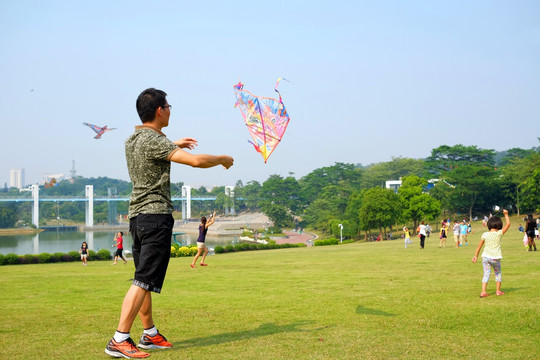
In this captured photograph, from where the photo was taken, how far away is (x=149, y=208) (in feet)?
17.3

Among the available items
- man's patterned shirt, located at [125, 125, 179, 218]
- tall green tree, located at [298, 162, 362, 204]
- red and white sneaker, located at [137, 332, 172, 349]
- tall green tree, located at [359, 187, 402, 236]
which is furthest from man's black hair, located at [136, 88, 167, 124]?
tall green tree, located at [298, 162, 362, 204]

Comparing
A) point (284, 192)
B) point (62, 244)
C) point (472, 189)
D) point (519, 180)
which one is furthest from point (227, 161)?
point (284, 192)

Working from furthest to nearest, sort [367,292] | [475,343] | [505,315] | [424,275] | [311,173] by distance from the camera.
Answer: [311,173] < [424,275] < [367,292] < [505,315] < [475,343]

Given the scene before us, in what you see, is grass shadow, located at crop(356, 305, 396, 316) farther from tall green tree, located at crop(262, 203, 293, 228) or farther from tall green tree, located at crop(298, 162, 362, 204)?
tall green tree, located at crop(298, 162, 362, 204)

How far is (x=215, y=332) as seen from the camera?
6.23 m

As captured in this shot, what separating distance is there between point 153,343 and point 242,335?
110 cm

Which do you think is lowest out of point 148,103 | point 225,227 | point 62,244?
point 62,244

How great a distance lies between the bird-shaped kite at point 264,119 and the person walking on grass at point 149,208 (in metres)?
12.6

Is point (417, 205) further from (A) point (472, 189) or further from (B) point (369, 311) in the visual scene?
(B) point (369, 311)

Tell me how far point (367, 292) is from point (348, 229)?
67505 millimetres

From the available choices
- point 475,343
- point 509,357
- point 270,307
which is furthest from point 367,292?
point 509,357

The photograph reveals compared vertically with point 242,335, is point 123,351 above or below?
above

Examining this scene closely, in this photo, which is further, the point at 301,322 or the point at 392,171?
the point at 392,171

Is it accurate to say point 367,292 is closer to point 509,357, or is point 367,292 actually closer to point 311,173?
point 509,357
